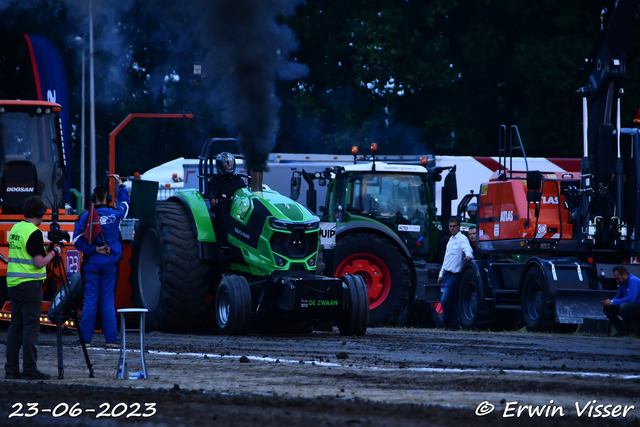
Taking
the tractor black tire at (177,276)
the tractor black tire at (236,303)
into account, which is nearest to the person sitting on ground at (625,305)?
the tractor black tire at (236,303)

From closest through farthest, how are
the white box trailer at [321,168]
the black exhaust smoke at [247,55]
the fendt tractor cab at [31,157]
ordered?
1. the black exhaust smoke at [247,55]
2. the fendt tractor cab at [31,157]
3. the white box trailer at [321,168]

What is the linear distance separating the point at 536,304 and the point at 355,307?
4.04 m

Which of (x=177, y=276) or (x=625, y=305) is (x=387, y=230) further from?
(x=177, y=276)

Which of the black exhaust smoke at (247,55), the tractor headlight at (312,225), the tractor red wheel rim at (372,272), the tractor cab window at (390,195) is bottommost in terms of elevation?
the tractor red wheel rim at (372,272)

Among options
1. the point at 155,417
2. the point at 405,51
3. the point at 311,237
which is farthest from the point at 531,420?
the point at 405,51

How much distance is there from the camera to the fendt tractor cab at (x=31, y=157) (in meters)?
15.0

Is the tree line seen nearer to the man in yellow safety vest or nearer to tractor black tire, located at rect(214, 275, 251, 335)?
tractor black tire, located at rect(214, 275, 251, 335)

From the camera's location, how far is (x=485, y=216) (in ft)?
59.0

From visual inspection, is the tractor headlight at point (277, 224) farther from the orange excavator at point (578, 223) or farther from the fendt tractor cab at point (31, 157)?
the orange excavator at point (578, 223)

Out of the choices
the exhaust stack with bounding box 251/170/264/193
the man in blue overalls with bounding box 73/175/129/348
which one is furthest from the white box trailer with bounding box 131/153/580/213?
the man in blue overalls with bounding box 73/175/129/348

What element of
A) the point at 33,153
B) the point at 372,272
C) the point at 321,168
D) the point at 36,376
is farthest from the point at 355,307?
the point at 321,168

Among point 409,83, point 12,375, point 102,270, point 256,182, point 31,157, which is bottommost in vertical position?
point 12,375

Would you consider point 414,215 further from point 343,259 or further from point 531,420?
point 531,420

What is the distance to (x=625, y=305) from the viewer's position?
14016 millimetres
